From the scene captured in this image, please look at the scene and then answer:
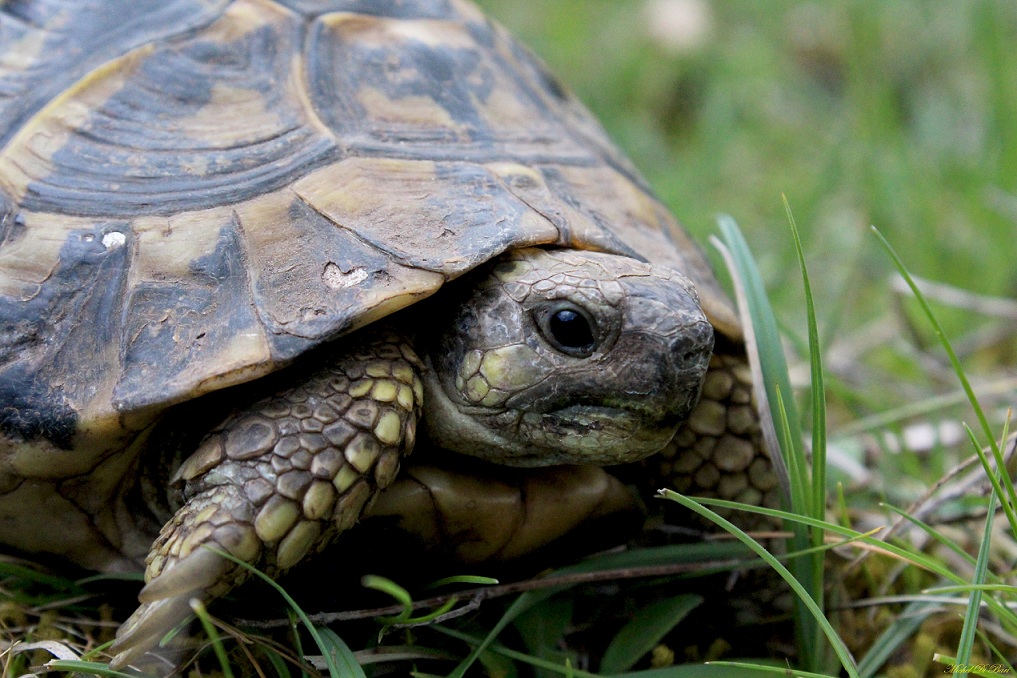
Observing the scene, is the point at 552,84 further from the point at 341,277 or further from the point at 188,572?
the point at 188,572

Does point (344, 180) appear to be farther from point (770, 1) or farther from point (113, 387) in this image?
point (770, 1)

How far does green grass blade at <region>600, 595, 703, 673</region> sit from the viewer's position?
1.81 m

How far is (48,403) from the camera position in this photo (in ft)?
5.28

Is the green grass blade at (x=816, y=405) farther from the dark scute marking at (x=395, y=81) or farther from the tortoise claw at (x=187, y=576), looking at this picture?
the tortoise claw at (x=187, y=576)

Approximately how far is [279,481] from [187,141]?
736 mm

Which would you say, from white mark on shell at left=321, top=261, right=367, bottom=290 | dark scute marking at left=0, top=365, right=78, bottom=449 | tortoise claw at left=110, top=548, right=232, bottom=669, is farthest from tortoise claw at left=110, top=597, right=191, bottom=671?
white mark on shell at left=321, top=261, right=367, bottom=290

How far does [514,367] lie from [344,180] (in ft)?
1.59

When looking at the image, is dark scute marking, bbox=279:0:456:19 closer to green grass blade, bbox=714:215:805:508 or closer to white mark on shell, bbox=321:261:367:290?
white mark on shell, bbox=321:261:367:290

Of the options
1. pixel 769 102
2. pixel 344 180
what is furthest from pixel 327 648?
pixel 769 102

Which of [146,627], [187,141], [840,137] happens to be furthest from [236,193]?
[840,137]

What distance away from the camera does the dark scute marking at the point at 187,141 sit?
1.78m

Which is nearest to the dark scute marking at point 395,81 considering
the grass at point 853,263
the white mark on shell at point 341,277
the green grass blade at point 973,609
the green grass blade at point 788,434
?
the white mark on shell at point 341,277

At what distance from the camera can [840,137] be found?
4434 mm

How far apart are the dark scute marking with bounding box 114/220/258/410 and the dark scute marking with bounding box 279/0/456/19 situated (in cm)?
66
